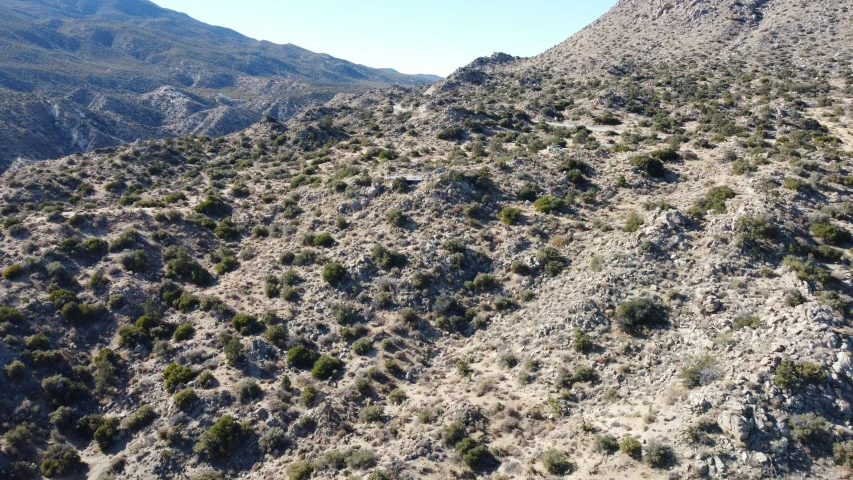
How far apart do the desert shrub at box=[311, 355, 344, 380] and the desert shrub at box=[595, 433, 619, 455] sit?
12954 millimetres

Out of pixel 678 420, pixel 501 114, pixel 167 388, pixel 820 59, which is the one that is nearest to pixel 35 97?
pixel 501 114

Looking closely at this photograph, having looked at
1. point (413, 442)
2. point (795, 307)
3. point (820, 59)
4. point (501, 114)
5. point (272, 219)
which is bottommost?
point (413, 442)

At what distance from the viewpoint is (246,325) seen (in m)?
26.5

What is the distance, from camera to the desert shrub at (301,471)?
1802cm

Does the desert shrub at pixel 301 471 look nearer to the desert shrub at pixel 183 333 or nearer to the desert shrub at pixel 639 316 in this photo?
the desert shrub at pixel 183 333

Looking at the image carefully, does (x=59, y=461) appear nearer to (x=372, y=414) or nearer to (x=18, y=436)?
(x=18, y=436)

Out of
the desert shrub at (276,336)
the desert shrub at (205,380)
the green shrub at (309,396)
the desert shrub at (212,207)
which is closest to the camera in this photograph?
the green shrub at (309,396)

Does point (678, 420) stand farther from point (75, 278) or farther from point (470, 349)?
point (75, 278)

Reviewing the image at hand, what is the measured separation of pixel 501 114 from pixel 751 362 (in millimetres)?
46203

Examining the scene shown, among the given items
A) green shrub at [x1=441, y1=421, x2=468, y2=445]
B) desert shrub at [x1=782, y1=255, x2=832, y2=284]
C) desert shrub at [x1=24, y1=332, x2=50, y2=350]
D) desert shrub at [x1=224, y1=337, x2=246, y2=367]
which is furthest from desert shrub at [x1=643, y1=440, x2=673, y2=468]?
desert shrub at [x1=24, y1=332, x2=50, y2=350]

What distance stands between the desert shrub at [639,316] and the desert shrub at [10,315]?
32.3m

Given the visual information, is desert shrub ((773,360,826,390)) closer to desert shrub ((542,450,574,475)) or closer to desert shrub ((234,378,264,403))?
desert shrub ((542,450,574,475))

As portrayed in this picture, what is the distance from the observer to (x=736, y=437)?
49.5 ft

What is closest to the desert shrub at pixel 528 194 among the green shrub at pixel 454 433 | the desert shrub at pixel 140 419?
the green shrub at pixel 454 433
